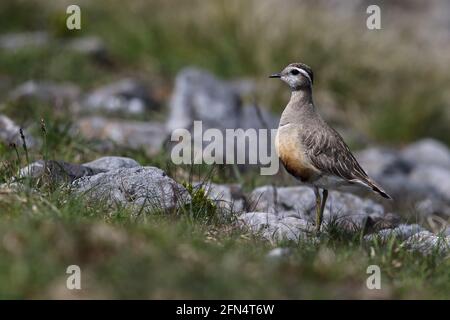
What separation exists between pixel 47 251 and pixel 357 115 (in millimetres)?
12151

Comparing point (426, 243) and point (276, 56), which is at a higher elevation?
point (276, 56)

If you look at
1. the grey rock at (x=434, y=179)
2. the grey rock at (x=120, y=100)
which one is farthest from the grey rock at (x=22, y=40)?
the grey rock at (x=434, y=179)

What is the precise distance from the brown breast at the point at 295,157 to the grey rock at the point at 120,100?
5758 mm

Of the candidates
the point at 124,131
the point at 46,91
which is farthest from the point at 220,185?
the point at 46,91

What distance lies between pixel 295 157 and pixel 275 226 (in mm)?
922

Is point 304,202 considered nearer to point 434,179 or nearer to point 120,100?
point 434,179

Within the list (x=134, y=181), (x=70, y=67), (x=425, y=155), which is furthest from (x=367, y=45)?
(x=134, y=181)

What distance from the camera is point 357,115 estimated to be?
1684 cm

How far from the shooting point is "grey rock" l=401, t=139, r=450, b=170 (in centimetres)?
1492

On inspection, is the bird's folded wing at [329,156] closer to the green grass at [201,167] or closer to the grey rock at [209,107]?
the green grass at [201,167]

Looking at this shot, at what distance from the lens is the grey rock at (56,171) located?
23.1 feet

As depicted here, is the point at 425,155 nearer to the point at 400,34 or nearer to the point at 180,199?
the point at 400,34

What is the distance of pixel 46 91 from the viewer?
13.2 m

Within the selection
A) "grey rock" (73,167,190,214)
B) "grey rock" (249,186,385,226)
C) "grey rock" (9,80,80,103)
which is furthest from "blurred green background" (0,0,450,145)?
"grey rock" (73,167,190,214)
